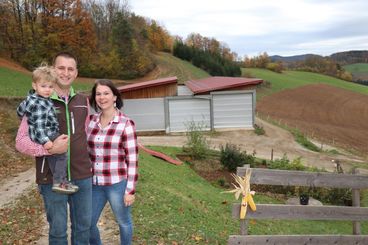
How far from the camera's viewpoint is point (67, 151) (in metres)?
3.86

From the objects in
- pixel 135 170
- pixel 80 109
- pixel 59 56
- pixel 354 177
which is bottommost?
pixel 354 177

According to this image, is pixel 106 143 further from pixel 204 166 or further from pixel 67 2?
pixel 67 2

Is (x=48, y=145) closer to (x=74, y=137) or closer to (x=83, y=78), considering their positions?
(x=74, y=137)

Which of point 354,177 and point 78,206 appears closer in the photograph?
point 78,206

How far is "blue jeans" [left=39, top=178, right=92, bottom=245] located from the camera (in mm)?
3855

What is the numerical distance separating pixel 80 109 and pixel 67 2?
49697 millimetres

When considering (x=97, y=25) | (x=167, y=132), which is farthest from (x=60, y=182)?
(x=97, y=25)

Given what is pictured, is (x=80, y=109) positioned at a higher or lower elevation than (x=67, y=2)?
lower

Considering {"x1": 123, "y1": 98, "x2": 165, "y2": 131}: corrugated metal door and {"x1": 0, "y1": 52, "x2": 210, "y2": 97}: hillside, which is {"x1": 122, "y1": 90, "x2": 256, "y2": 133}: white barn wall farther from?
{"x1": 0, "y1": 52, "x2": 210, "y2": 97}: hillside

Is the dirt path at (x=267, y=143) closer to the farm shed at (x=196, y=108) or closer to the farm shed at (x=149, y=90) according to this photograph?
the farm shed at (x=196, y=108)

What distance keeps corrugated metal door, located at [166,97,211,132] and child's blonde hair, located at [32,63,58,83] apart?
2313 cm

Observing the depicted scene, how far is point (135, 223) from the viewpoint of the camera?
699 centimetres

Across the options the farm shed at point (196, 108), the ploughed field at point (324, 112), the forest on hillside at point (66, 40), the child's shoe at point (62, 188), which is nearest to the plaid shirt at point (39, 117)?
the child's shoe at point (62, 188)

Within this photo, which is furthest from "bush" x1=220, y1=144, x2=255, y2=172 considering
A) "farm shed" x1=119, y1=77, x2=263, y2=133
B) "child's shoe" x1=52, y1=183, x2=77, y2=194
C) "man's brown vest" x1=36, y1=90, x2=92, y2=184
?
"child's shoe" x1=52, y1=183, x2=77, y2=194
